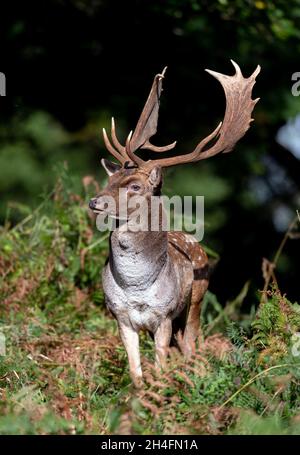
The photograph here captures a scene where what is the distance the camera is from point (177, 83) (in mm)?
11039

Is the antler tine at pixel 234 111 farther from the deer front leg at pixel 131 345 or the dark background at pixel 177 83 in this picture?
the dark background at pixel 177 83

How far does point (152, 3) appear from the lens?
388 inches

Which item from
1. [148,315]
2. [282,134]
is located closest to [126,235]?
[148,315]

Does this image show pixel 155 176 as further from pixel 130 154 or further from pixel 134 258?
pixel 134 258

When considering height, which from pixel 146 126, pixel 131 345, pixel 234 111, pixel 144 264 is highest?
pixel 234 111

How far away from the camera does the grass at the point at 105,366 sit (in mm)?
4551

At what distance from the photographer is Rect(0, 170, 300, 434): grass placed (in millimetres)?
4551

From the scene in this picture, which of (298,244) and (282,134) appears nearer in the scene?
(298,244)

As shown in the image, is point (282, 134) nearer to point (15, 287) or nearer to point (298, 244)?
point (298, 244)

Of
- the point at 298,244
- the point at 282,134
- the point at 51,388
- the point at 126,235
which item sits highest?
the point at 126,235

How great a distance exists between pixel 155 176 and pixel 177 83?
18.9ft

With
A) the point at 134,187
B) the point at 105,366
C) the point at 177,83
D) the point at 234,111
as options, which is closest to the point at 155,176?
the point at 134,187

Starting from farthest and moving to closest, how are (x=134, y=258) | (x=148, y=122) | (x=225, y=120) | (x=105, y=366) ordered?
(x=105, y=366)
(x=148, y=122)
(x=225, y=120)
(x=134, y=258)

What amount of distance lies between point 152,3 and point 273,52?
6.29 ft
